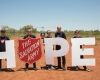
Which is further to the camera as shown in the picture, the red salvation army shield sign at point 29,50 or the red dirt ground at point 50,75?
the red salvation army shield sign at point 29,50

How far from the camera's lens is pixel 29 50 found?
13.7 meters

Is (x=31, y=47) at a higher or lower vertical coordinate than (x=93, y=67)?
higher

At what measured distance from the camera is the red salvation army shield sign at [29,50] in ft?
44.5

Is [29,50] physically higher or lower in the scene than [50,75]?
higher

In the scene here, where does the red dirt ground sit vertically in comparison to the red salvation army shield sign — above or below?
below

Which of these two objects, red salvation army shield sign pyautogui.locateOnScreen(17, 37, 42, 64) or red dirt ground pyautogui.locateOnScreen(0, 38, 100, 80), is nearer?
red dirt ground pyautogui.locateOnScreen(0, 38, 100, 80)

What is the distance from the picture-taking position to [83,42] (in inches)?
540

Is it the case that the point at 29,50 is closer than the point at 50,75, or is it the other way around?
the point at 50,75

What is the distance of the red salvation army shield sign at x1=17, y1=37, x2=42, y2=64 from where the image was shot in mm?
13562

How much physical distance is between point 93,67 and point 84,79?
3.38 m

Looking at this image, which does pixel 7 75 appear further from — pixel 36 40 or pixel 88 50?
pixel 88 50

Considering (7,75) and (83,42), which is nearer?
(7,75)

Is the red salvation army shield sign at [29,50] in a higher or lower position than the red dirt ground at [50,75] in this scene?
higher

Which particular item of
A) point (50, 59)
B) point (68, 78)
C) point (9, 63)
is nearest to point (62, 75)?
point (68, 78)
